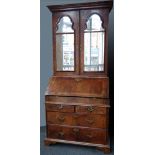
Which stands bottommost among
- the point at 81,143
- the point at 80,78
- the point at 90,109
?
the point at 81,143

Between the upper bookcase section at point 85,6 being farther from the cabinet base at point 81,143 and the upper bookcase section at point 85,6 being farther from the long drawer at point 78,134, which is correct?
the cabinet base at point 81,143

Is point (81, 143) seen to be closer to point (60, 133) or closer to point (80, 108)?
point (60, 133)

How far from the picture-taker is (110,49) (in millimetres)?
2846

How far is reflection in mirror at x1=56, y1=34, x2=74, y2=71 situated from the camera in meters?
2.56

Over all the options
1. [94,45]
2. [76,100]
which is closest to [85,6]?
[94,45]

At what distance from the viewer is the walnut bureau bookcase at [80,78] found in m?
2.25

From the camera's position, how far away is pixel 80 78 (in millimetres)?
2455

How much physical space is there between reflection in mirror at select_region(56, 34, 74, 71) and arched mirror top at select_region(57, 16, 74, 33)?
7 cm

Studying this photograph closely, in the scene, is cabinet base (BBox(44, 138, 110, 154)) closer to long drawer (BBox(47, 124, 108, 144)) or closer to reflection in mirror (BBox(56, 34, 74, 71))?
long drawer (BBox(47, 124, 108, 144))
